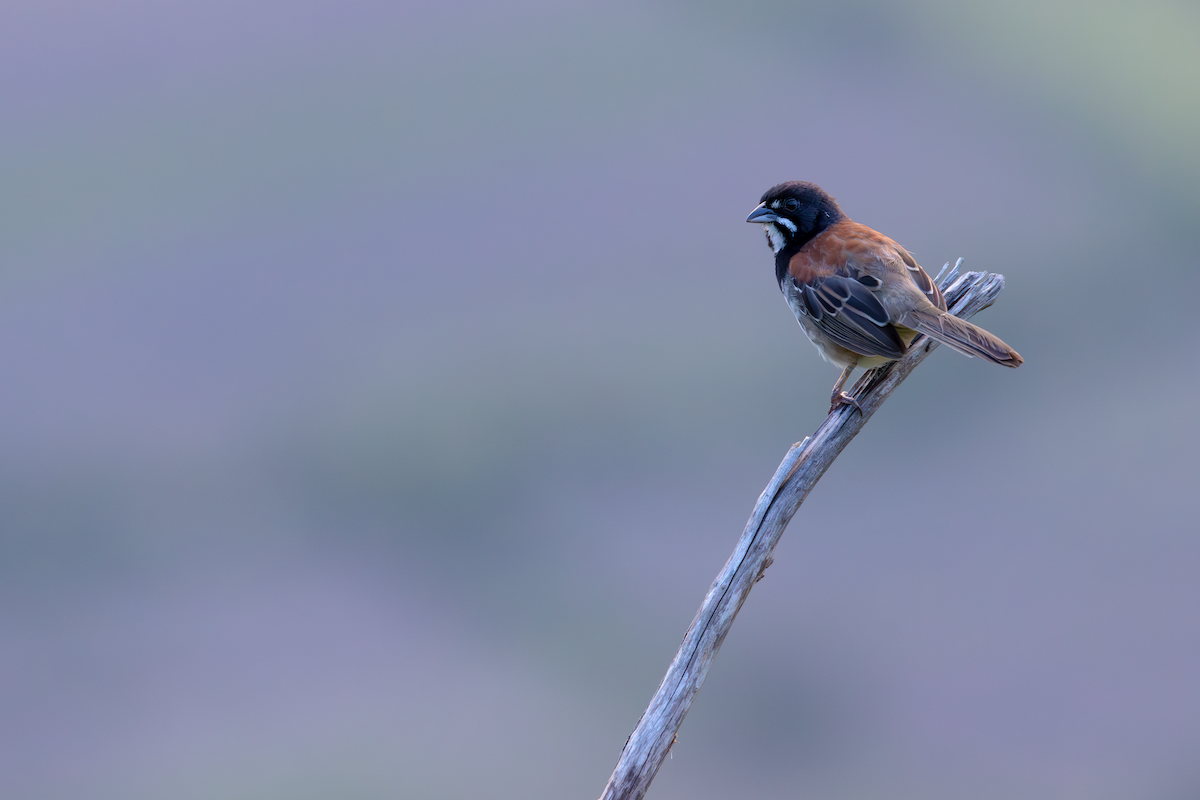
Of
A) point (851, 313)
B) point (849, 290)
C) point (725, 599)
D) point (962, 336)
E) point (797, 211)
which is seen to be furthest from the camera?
point (797, 211)

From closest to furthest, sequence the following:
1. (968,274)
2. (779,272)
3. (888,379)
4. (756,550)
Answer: (756,550) → (888,379) → (968,274) → (779,272)

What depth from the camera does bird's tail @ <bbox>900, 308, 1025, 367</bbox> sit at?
5.79 meters

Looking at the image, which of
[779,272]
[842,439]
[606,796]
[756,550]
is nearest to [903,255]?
[779,272]

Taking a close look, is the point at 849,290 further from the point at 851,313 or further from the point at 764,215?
the point at 764,215

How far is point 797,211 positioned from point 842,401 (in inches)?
75.9

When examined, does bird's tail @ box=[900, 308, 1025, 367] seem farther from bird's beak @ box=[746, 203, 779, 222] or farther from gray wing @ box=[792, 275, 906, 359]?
bird's beak @ box=[746, 203, 779, 222]

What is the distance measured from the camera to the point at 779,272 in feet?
24.1

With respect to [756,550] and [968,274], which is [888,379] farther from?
[756,550]

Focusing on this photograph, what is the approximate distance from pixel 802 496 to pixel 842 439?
644 millimetres

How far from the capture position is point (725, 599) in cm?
477

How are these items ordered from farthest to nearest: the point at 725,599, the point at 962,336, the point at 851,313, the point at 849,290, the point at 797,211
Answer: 1. the point at 797,211
2. the point at 849,290
3. the point at 851,313
4. the point at 962,336
5. the point at 725,599

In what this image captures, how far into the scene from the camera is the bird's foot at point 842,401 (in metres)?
5.81

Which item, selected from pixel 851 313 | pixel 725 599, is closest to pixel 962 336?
pixel 851 313

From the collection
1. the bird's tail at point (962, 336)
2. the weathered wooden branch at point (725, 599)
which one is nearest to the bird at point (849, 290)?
the bird's tail at point (962, 336)
